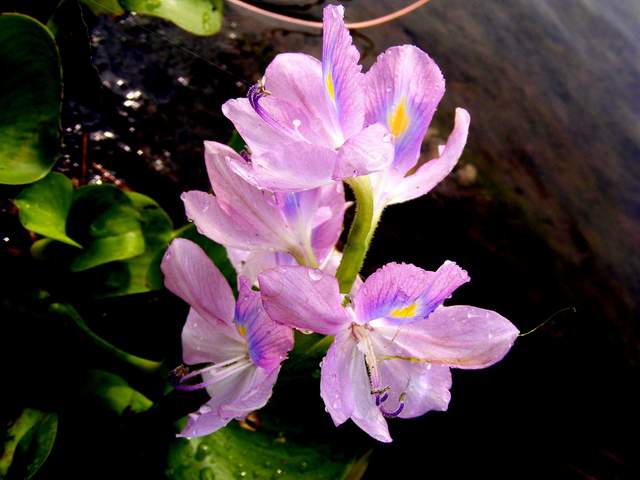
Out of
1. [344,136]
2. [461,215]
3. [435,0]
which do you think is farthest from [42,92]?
A: [435,0]

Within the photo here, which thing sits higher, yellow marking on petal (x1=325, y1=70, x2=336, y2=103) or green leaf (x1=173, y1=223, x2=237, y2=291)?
yellow marking on petal (x1=325, y1=70, x2=336, y2=103)

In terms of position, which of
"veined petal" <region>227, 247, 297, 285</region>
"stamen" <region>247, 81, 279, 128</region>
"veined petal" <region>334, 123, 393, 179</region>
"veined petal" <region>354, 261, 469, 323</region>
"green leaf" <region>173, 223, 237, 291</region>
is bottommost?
→ "green leaf" <region>173, 223, 237, 291</region>

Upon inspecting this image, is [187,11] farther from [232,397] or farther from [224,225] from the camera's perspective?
[232,397]

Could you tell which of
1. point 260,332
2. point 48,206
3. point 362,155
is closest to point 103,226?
point 48,206

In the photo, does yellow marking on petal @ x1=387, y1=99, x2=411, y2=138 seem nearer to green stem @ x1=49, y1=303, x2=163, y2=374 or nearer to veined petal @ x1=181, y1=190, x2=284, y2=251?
veined petal @ x1=181, y1=190, x2=284, y2=251

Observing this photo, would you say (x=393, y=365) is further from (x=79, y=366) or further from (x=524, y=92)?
(x=524, y=92)

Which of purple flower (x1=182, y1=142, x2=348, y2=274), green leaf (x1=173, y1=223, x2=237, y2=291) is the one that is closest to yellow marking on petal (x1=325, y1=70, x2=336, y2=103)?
purple flower (x1=182, y1=142, x2=348, y2=274)
